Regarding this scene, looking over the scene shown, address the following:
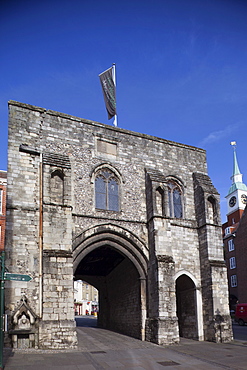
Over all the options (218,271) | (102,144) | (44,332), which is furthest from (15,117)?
(218,271)

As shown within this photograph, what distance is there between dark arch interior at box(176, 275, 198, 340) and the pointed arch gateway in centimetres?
256

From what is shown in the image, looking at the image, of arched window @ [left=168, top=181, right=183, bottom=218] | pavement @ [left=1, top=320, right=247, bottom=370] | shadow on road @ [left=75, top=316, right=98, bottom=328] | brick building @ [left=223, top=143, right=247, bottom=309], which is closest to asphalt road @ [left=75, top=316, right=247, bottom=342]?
shadow on road @ [left=75, top=316, right=98, bottom=328]

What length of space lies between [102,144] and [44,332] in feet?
29.7

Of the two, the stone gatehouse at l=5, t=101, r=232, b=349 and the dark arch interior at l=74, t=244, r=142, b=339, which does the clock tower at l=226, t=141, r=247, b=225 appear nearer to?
the dark arch interior at l=74, t=244, r=142, b=339

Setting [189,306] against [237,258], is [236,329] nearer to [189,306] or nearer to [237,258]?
[189,306]

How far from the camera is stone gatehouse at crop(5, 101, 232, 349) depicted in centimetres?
1452

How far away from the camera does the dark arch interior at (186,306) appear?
18.5 meters

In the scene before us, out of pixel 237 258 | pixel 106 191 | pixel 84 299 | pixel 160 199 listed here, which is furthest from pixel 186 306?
pixel 84 299

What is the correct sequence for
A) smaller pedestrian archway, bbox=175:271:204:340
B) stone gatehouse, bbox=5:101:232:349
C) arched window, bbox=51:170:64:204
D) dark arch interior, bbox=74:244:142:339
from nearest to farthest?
stone gatehouse, bbox=5:101:232:349, arched window, bbox=51:170:64:204, smaller pedestrian archway, bbox=175:271:204:340, dark arch interior, bbox=74:244:142:339

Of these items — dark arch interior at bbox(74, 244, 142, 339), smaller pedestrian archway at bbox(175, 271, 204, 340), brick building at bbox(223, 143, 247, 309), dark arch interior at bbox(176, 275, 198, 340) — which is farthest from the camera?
brick building at bbox(223, 143, 247, 309)

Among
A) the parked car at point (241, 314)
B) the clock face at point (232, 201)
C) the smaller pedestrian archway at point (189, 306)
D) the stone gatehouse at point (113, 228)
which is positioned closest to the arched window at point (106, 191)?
the stone gatehouse at point (113, 228)

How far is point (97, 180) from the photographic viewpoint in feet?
59.0

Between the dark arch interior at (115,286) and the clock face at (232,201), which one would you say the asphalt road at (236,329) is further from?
the clock face at (232,201)

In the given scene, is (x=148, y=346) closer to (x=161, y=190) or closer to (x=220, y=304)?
(x=220, y=304)
